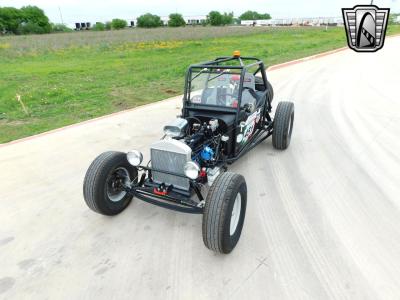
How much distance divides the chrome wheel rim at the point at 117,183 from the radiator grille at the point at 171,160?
436 mm

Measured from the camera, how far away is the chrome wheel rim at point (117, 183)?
356cm

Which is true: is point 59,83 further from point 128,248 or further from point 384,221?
point 384,221

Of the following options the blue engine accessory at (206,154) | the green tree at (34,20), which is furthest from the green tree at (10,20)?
the blue engine accessory at (206,154)

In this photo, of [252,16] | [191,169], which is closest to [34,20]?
[252,16]

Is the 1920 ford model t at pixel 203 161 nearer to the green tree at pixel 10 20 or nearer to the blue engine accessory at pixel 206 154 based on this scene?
the blue engine accessory at pixel 206 154

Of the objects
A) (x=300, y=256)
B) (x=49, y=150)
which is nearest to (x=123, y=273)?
(x=300, y=256)

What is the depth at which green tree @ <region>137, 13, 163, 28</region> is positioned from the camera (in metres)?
108

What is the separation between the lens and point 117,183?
3.62 meters

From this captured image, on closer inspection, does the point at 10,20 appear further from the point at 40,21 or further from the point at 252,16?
the point at 252,16

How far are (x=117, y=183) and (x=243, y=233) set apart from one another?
1610mm

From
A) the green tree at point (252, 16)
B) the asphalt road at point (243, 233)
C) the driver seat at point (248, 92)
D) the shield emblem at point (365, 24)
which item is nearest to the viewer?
the asphalt road at point (243, 233)

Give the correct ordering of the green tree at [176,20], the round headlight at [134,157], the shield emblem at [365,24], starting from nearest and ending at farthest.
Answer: the round headlight at [134,157], the shield emblem at [365,24], the green tree at [176,20]

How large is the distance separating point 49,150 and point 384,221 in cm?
557

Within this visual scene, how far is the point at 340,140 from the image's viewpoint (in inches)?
229
